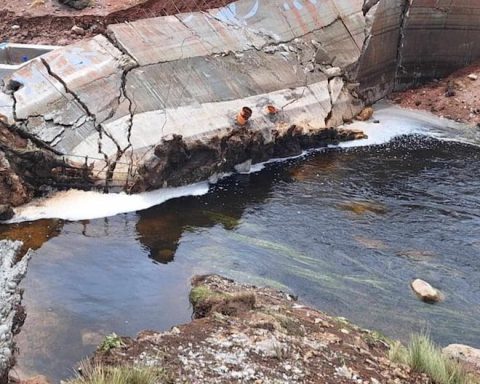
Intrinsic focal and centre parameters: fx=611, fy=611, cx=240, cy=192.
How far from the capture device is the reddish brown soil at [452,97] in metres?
19.1

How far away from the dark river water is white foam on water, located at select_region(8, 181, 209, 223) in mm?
245

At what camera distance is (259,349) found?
23.3ft

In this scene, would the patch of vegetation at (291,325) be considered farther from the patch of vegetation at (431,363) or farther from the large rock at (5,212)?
the large rock at (5,212)

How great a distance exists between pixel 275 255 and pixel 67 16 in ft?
39.5

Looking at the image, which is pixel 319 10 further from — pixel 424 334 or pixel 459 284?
pixel 424 334

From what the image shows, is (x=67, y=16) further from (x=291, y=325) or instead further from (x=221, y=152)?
(x=291, y=325)

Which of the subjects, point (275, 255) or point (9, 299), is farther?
point (275, 255)

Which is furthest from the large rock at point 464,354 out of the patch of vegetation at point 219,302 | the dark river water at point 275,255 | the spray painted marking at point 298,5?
the spray painted marking at point 298,5

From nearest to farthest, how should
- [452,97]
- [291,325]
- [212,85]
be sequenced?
[291,325] → [212,85] → [452,97]

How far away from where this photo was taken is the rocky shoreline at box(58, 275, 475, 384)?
6.64m

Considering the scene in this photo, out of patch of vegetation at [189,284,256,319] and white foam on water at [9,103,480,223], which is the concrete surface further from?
patch of vegetation at [189,284,256,319]

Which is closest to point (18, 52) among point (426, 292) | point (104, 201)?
point (104, 201)

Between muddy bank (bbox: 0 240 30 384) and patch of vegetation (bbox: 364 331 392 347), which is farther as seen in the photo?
patch of vegetation (bbox: 364 331 392 347)

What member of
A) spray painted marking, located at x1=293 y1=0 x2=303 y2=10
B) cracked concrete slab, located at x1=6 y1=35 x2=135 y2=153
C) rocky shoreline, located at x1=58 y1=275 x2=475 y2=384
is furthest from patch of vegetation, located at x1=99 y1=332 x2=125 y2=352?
spray painted marking, located at x1=293 y1=0 x2=303 y2=10
